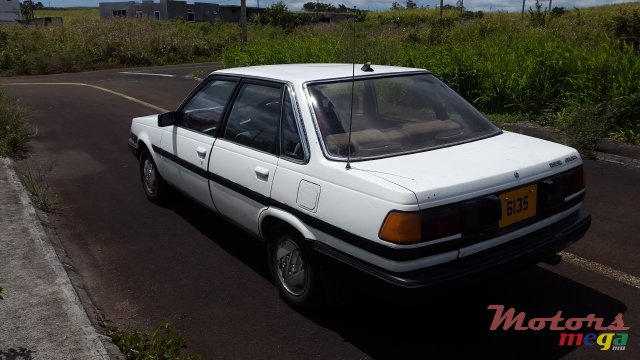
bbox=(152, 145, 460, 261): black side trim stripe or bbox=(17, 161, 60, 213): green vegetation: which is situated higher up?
bbox=(152, 145, 460, 261): black side trim stripe

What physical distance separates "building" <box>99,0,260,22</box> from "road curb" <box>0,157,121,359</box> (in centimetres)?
6227

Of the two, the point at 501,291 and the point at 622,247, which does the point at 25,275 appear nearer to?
the point at 501,291

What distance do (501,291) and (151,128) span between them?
369cm

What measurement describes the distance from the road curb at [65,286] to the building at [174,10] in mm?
62274

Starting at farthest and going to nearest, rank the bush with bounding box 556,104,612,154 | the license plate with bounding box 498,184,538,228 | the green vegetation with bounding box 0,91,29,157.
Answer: the green vegetation with bounding box 0,91,29,157
the bush with bounding box 556,104,612,154
the license plate with bounding box 498,184,538,228

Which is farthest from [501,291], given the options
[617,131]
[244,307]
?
[617,131]

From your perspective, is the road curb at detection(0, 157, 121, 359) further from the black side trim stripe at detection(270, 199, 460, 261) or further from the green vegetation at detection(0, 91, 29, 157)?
the green vegetation at detection(0, 91, 29, 157)

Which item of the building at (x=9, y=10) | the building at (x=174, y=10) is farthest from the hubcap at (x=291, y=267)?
the building at (x=9, y=10)

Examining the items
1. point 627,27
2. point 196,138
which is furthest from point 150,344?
point 627,27

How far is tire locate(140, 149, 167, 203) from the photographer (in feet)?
18.7

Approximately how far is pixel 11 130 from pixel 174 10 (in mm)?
64176

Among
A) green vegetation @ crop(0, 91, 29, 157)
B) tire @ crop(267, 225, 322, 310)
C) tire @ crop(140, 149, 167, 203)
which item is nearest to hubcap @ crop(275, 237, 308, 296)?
tire @ crop(267, 225, 322, 310)

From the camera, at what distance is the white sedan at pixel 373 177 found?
2877 millimetres

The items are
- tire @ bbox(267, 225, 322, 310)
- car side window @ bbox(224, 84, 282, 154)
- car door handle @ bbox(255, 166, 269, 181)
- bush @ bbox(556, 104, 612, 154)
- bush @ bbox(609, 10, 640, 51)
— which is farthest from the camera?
bush @ bbox(609, 10, 640, 51)
